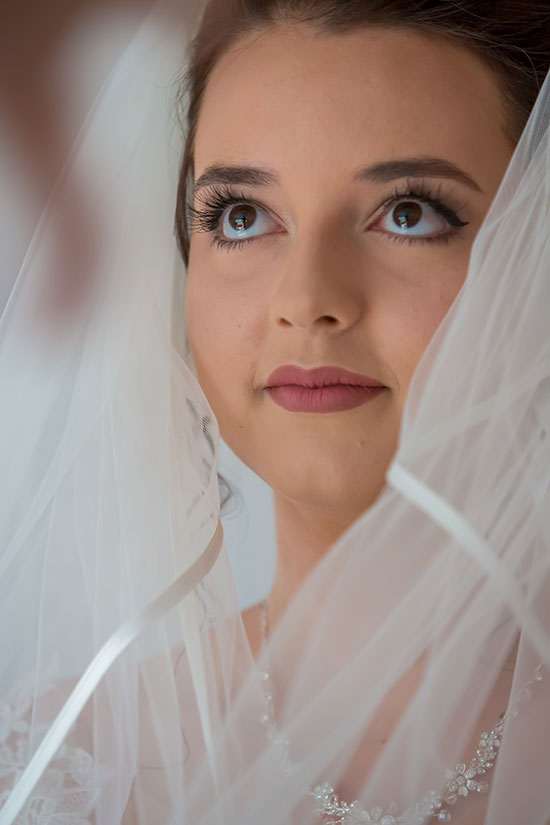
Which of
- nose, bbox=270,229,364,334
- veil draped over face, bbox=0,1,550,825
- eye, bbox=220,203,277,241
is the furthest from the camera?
eye, bbox=220,203,277,241

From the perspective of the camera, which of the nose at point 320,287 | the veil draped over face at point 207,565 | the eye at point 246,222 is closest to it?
the veil draped over face at point 207,565

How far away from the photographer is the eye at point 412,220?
32.4 inches

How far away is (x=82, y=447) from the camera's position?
2.71 ft

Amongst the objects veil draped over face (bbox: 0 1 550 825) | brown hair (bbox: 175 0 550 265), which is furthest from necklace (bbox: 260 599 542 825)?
brown hair (bbox: 175 0 550 265)

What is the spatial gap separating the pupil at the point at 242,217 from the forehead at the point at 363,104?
0.06 metres

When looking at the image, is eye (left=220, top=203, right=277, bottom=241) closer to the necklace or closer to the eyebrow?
the eyebrow

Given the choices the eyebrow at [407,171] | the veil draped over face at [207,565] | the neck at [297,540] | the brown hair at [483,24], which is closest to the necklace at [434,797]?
the veil draped over face at [207,565]

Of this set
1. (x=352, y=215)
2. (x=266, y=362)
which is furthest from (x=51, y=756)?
(x=352, y=215)

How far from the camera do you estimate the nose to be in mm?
770

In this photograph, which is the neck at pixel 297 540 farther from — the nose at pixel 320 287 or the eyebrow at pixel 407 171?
the eyebrow at pixel 407 171

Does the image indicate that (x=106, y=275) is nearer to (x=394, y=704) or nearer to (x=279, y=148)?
(x=279, y=148)

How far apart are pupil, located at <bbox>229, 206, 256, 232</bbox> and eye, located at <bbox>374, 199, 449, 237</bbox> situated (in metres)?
0.14

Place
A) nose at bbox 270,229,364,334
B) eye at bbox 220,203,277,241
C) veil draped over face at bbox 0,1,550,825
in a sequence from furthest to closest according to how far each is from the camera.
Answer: eye at bbox 220,203,277,241 < nose at bbox 270,229,364,334 < veil draped over face at bbox 0,1,550,825

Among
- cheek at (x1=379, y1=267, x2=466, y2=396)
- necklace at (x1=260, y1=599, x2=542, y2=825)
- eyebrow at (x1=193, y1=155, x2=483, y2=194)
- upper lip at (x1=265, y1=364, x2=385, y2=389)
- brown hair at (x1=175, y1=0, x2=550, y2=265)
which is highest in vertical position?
brown hair at (x1=175, y1=0, x2=550, y2=265)
